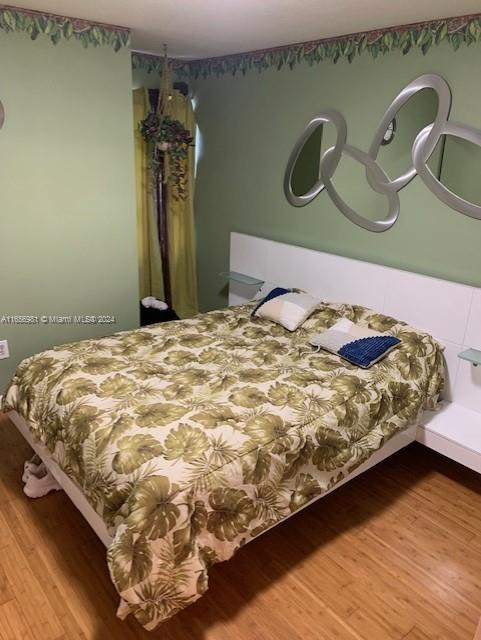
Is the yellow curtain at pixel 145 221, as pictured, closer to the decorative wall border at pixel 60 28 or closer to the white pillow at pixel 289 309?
the decorative wall border at pixel 60 28

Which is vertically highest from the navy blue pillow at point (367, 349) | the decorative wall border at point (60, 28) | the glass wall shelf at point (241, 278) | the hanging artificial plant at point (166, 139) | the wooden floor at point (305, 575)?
the decorative wall border at point (60, 28)

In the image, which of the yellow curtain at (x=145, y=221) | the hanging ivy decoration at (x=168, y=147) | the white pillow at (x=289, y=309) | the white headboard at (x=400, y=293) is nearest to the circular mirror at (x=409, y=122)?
the white headboard at (x=400, y=293)

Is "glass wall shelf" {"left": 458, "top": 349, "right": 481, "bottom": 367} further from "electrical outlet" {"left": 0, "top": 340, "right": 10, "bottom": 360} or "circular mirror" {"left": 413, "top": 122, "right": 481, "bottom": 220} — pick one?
"electrical outlet" {"left": 0, "top": 340, "right": 10, "bottom": 360}

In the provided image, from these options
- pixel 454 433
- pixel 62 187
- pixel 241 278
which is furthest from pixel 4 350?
pixel 454 433

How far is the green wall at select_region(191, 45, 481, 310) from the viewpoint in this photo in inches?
101

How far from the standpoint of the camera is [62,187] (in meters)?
2.93

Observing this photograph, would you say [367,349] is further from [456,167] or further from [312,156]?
[312,156]

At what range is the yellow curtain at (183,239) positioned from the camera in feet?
13.0

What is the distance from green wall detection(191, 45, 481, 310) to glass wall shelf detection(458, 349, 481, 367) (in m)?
0.35

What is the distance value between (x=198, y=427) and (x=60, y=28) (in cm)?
232

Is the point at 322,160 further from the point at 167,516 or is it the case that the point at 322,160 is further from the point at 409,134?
the point at 167,516

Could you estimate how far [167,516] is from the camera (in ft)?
5.21

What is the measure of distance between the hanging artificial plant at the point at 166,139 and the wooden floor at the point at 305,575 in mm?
2456

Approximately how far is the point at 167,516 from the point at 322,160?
2.40 metres
